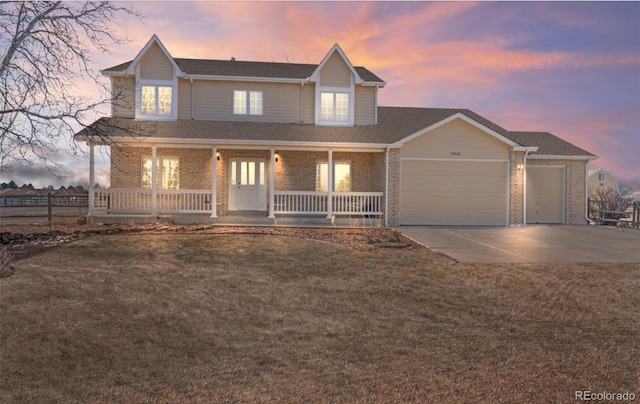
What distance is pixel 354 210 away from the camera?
17.9 meters

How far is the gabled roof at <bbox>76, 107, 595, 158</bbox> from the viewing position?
54.4 feet

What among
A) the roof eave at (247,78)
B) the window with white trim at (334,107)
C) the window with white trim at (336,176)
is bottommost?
the window with white trim at (336,176)

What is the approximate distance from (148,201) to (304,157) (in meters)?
6.96

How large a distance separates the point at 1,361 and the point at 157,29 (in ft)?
55.1

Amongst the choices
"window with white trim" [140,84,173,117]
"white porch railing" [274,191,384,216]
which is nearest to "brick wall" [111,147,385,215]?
"white porch railing" [274,191,384,216]

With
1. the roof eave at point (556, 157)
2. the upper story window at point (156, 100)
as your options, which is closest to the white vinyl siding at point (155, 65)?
the upper story window at point (156, 100)

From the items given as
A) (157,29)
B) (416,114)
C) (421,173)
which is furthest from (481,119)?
(157,29)

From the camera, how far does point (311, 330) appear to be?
5910 millimetres

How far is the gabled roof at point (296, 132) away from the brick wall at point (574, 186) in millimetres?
457

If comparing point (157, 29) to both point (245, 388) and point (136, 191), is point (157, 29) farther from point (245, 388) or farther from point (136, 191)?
point (245, 388)

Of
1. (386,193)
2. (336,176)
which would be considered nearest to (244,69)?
(336,176)

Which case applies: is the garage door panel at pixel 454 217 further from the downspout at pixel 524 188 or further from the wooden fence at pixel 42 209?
the wooden fence at pixel 42 209

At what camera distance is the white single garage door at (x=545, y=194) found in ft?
64.7

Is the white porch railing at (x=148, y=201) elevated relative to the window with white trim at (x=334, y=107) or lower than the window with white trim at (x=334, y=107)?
lower
